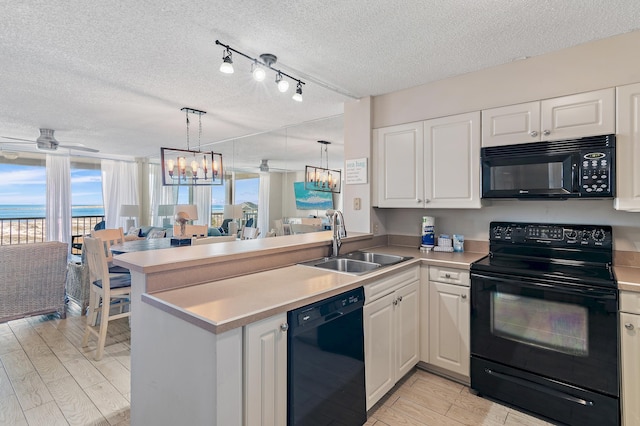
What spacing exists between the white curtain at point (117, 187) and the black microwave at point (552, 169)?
24.5ft

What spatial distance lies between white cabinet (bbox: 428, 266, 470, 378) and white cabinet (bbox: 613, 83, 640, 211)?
41.0 inches

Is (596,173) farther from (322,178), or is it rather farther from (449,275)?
(322,178)

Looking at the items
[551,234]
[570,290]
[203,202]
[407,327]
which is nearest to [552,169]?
[551,234]

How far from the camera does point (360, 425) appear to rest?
72.6 inches

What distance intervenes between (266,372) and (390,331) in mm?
1062

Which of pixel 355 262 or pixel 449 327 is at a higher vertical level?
pixel 355 262

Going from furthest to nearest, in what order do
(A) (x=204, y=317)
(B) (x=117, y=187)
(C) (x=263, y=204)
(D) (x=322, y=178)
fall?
(B) (x=117, y=187), (C) (x=263, y=204), (D) (x=322, y=178), (A) (x=204, y=317)

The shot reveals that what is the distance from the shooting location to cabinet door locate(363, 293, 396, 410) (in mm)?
1913

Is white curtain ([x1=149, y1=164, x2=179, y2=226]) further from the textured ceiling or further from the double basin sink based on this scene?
the double basin sink

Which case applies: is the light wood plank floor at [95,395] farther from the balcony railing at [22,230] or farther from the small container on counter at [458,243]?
the balcony railing at [22,230]

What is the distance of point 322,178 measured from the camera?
5.02 meters

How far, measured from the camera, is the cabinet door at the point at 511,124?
2.28m

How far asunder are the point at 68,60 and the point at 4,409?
2.44 m

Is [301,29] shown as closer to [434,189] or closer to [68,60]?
[434,189]
